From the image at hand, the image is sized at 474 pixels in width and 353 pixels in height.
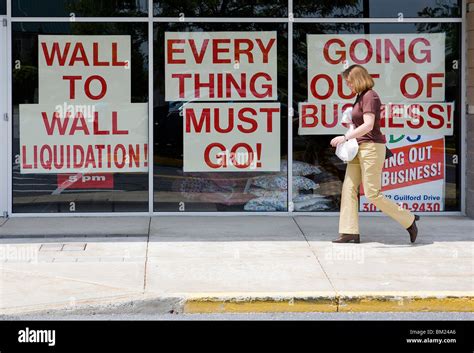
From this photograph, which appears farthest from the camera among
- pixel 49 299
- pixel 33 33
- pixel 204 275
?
pixel 33 33

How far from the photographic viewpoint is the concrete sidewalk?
7.64 metres

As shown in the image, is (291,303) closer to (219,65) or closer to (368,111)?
(368,111)

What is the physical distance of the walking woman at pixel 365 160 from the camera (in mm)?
9820

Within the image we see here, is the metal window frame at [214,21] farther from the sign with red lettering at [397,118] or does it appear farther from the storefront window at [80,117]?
the sign with red lettering at [397,118]

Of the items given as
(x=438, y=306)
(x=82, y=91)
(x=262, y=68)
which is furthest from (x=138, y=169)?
(x=438, y=306)

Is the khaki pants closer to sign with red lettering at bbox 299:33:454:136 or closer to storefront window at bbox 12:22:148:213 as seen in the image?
sign with red lettering at bbox 299:33:454:136

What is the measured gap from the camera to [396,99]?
12.3 m

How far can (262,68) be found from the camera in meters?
12.1

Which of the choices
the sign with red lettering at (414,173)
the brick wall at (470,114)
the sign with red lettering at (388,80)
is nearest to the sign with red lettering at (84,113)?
the sign with red lettering at (388,80)

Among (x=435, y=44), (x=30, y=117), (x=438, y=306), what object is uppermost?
(x=435, y=44)

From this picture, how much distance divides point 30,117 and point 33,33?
110cm

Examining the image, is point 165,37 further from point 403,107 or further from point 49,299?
point 49,299

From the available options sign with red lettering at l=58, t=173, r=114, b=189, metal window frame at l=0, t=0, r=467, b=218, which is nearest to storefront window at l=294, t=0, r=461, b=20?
metal window frame at l=0, t=0, r=467, b=218

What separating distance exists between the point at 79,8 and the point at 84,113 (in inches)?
54.1
